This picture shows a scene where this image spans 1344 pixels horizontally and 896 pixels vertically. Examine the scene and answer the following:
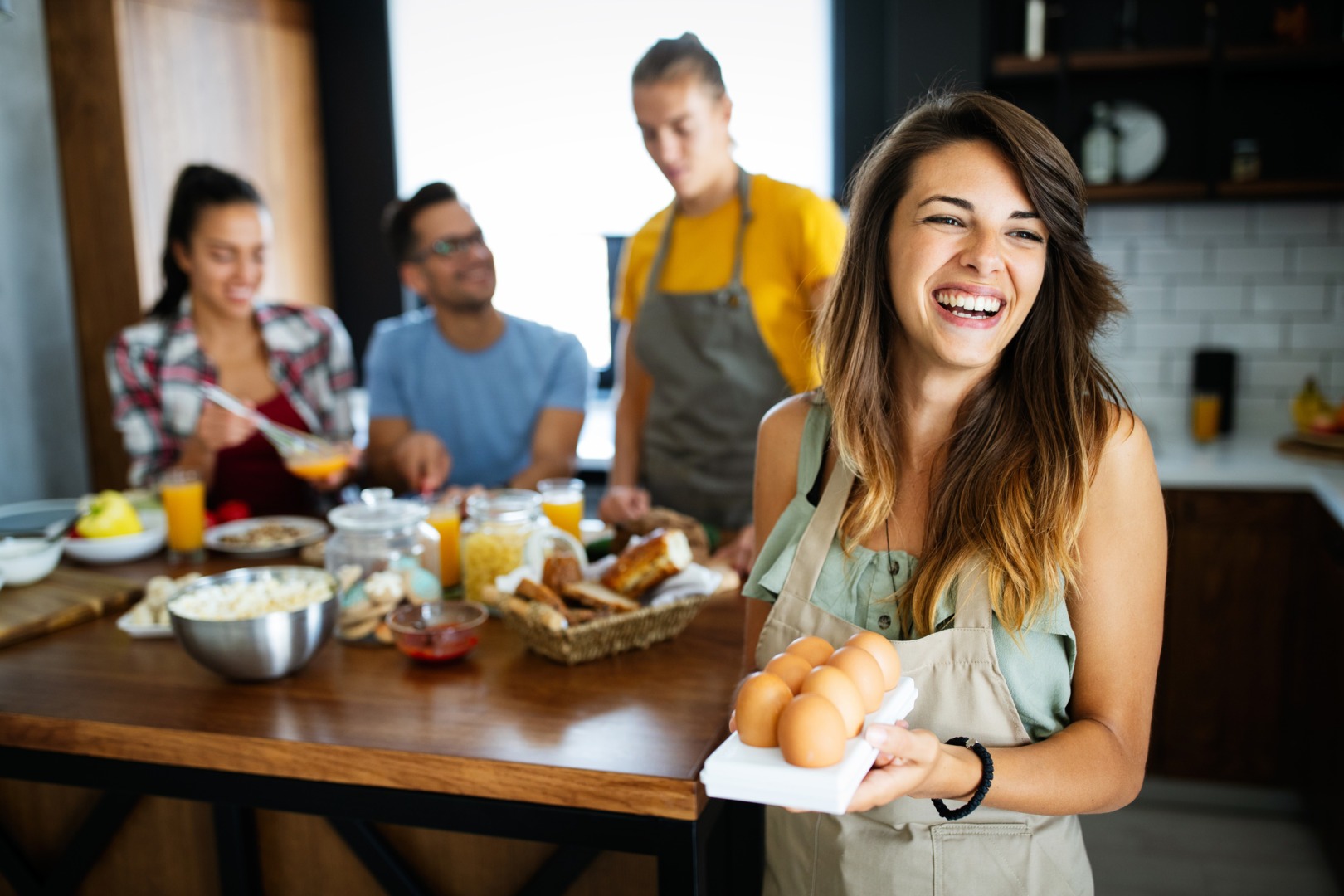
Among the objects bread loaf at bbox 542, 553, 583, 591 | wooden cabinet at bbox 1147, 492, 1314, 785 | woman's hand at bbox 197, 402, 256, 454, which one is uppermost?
woman's hand at bbox 197, 402, 256, 454

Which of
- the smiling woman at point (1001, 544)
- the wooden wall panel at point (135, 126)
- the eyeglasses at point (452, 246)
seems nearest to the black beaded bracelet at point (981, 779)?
the smiling woman at point (1001, 544)

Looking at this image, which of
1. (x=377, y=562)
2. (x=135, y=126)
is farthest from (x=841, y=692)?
(x=135, y=126)

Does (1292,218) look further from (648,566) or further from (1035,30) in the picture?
(648,566)

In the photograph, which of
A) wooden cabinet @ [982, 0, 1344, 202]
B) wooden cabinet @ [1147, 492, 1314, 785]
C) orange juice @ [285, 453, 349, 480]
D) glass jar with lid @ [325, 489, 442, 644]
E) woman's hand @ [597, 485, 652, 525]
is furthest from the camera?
wooden cabinet @ [982, 0, 1344, 202]

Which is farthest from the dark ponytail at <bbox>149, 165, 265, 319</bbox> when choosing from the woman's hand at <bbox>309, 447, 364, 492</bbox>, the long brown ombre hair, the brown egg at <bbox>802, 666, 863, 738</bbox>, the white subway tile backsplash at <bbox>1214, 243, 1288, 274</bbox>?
the white subway tile backsplash at <bbox>1214, 243, 1288, 274</bbox>

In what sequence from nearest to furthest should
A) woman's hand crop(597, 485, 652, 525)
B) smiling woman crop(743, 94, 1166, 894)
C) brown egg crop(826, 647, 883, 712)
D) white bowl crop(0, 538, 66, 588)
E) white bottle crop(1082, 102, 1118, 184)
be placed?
brown egg crop(826, 647, 883, 712) < smiling woman crop(743, 94, 1166, 894) < white bowl crop(0, 538, 66, 588) < woman's hand crop(597, 485, 652, 525) < white bottle crop(1082, 102, 1118, 184)

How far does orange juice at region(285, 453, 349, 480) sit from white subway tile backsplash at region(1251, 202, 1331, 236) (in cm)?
298

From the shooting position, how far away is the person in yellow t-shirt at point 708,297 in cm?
236

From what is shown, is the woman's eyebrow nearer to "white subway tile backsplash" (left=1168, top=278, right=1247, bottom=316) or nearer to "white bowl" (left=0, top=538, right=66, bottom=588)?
"white bowl" (left=0, top=538, right=66, bottom=588)

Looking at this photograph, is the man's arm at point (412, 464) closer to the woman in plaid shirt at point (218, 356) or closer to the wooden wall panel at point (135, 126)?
the woman in plaid shirt at point (218, 356)

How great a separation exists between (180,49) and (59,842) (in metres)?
2.79

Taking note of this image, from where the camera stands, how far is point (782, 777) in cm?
100

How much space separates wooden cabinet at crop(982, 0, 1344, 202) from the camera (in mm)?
3303

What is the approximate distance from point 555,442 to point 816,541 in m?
1.54
